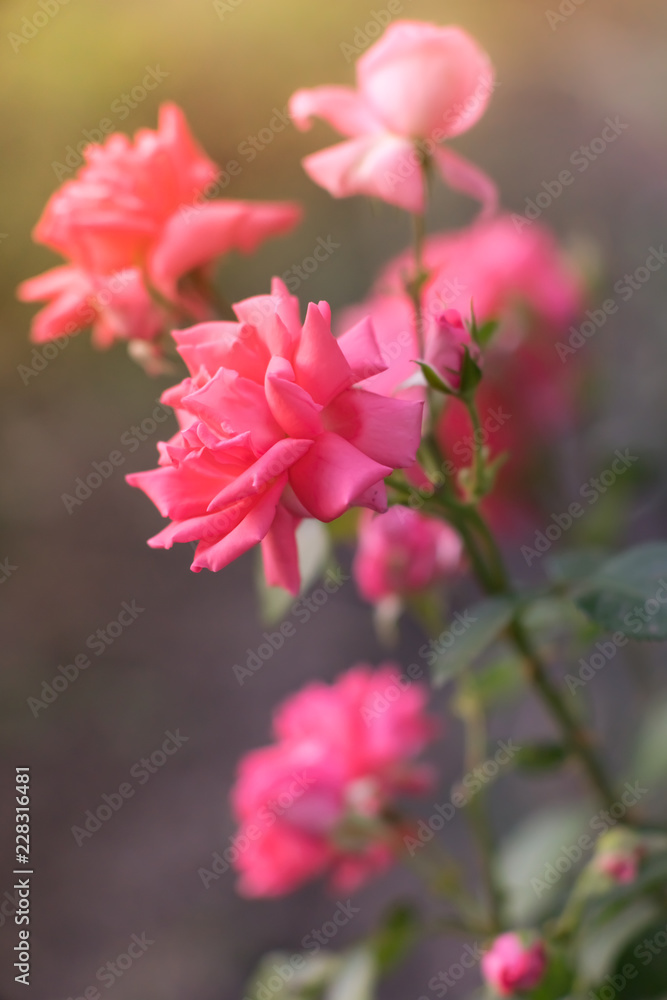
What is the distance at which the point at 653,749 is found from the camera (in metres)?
0.77

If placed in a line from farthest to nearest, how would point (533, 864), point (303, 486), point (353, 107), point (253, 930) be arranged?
point (253, 930), point (533, 864), point (353, 107), point (303, 486)

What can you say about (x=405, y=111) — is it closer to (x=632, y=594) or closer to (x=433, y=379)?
(x=433, y=379)

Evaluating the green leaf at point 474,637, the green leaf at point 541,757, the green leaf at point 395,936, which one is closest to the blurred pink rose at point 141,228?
the green leaf at point 474,637

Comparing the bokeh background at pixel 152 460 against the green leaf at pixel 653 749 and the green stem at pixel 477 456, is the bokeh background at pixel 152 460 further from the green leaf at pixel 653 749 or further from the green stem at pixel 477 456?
the green stem at pixel 477 456

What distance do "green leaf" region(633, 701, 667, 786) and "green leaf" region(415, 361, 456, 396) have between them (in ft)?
1.68

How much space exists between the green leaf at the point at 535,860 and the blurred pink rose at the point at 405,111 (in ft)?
1.94

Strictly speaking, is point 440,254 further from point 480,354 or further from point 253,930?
point 253,930

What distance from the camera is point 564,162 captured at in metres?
1.54

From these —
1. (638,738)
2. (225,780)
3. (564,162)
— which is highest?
(564,162)

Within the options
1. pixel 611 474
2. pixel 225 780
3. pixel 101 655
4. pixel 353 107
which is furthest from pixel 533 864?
pixel 101 655

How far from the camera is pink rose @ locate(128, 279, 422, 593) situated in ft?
1.10

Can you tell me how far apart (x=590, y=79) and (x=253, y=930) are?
1617 mm

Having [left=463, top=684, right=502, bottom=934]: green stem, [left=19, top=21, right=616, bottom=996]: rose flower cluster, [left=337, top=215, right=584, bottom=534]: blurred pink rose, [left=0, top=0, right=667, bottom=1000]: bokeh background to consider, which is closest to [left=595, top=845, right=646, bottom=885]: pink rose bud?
[left=19, top=21, right=616, bottom=996]: rose flower cluster

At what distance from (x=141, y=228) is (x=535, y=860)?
68 centimetres
